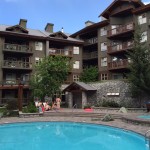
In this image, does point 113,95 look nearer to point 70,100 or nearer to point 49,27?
point 70,100

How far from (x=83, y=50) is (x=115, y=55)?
905 centimetres

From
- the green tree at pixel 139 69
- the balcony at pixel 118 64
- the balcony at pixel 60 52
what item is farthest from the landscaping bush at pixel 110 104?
the balcony at pixel 60 52

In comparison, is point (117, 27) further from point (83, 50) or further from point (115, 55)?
point (83, 50)

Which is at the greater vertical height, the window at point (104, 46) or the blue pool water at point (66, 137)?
the window at point (104, 46)

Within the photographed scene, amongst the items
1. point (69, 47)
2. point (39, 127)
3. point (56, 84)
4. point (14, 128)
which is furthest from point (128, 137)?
point (69, 47)

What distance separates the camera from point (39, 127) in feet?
65.5

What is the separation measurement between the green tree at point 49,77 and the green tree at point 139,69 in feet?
31.7

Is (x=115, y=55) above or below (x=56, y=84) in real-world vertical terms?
above

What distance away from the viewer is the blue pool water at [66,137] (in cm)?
1286

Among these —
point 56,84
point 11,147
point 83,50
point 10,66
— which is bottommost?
point 11,147

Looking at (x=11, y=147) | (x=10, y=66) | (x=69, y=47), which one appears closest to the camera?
(x=11, y=147)

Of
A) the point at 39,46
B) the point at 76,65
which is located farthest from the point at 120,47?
the point at 39,46

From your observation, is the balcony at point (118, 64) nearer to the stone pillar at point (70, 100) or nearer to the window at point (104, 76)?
the window at point (104, 76)

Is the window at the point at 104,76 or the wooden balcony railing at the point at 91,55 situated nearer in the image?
the window at the point at 104,76
